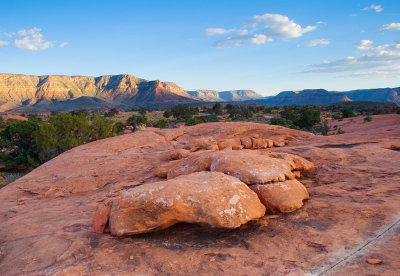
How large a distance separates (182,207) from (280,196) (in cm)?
205

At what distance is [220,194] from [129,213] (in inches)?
65.8

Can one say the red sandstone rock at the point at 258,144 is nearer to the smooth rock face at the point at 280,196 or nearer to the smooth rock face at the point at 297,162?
the smooth rock face at the point at 297,162

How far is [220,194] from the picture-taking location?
457 centimetres

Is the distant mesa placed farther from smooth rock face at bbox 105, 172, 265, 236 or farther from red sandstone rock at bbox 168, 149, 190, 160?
smooth rock face at bbox 105, 172, 265, 236

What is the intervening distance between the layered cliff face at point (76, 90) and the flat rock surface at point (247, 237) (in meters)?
108

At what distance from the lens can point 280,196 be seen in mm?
5102

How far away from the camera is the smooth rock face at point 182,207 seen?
171 inches

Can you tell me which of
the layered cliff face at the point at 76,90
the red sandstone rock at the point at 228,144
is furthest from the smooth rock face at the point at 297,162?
the layered cliff face at the point at 76,90

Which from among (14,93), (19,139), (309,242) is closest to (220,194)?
(309,242)

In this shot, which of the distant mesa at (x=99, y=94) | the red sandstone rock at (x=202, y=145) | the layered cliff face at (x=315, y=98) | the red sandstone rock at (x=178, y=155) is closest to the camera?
the red sandstone rock at (x=178, y=155)

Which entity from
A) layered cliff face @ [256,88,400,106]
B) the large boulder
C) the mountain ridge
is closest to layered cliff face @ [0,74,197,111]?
the mountain ridge

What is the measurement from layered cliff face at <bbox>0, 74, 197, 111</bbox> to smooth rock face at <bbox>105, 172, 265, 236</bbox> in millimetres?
109816

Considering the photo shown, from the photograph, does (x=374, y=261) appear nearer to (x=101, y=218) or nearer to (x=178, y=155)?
(x=101, y=218)

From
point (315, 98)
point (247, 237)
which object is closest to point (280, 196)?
Result: point (247, 237)
